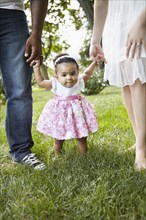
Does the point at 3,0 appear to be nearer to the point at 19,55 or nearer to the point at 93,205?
the point at 19,55

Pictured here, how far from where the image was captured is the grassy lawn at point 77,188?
185 centimetres

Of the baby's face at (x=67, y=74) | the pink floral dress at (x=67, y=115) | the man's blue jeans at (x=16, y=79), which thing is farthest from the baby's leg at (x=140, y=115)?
the man's blue jeans at (x=16, y=79)

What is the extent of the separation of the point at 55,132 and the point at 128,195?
4.04 ft

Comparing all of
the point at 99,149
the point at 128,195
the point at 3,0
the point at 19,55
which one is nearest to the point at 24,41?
the point at 19,55

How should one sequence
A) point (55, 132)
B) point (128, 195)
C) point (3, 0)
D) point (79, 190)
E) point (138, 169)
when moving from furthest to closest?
1. point (55, 132)
2. point (3, 0)
3. point (138, 169)
4. point (79, 190)
5. point (128, 195)

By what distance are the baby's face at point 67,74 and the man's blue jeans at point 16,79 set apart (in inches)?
11.3

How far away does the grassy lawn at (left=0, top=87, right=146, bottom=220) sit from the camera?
185cm

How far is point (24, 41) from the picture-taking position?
2959mm

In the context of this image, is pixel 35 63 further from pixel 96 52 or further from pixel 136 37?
pixel 136 37

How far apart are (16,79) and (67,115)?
529mm

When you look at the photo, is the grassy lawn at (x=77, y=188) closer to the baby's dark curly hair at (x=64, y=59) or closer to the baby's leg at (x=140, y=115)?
the baby's leg at (x=140, y=115)

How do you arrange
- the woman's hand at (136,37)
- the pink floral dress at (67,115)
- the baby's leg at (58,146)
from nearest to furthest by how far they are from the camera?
1. the woman's hand at (136,37)
2. the pink floral dress at (67,115)
3. the baby's leg at (58,146)

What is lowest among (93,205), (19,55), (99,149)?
(99,149)

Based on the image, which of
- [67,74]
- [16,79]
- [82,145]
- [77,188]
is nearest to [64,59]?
[67,74]
